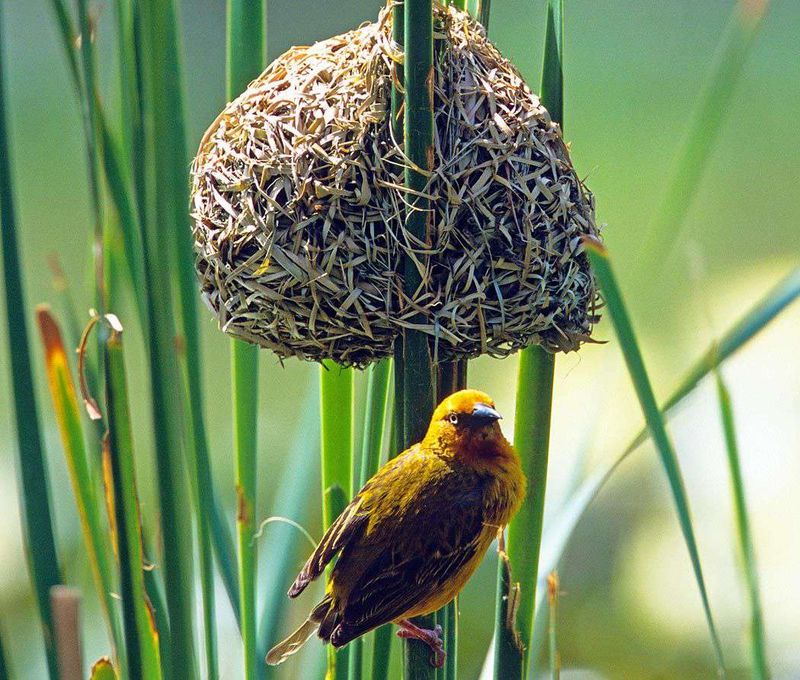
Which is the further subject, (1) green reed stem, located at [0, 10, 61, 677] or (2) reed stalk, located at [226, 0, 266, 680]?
(2) reed stalk, located at [226, 0, 266, 680]

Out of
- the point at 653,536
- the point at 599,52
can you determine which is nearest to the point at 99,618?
the point at 653,536

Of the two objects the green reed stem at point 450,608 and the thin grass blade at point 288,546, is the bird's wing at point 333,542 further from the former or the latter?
the thin grass blade at point 288,546

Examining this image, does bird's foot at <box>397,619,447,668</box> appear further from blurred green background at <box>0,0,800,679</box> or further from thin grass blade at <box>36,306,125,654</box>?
blurred green background at <box>0,0,800,679</box>

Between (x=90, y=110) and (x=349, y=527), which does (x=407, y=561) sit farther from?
(x=90, y=110)

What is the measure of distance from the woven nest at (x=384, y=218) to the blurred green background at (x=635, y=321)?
179 cm

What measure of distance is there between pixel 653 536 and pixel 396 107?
2.73 m

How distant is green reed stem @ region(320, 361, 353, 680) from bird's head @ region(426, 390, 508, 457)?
226 mm

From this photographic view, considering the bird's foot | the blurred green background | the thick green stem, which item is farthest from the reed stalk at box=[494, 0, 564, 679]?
the blurred green background

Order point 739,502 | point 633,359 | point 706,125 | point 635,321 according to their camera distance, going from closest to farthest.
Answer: point 633,359 < point 739,502 < point 706,125 < point 635,321

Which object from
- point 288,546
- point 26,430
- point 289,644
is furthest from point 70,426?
point 288,546

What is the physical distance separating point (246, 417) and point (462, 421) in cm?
31

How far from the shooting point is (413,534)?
3.47 feet

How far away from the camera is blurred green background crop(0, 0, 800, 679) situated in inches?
135

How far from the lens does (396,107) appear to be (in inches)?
44.8
